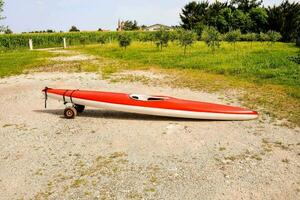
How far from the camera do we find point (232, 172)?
6.81m

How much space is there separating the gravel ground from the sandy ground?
0.02 m

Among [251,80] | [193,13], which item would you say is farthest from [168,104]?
[193,13]

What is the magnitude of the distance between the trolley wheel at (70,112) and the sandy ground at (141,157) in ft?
0.74

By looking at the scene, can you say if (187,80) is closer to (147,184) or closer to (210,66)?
(210,66)

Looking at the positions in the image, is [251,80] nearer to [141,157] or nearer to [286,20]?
→ [141,157]

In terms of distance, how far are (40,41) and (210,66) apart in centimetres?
4082

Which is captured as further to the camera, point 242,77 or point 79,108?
point 242,77

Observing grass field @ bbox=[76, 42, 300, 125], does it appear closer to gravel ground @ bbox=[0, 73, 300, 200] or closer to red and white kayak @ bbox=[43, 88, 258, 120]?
red and white kayak @ bbox=[43, 88, 258, 120]

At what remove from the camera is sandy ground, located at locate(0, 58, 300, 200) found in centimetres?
618

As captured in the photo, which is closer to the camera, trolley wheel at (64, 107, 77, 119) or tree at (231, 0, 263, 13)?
trolley wheel at (64, 107, 77, 119)

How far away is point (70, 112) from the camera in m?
10.8

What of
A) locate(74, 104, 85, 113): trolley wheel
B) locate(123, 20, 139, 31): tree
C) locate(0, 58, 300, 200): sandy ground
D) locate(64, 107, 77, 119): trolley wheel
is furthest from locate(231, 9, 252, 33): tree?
locate(64, 107, 77, 119): trolley wheel

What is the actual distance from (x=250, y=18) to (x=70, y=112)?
201ft

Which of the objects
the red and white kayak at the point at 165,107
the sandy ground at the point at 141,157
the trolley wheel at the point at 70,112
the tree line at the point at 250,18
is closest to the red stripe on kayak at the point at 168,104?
the red and white kayak at the point at 165,107
